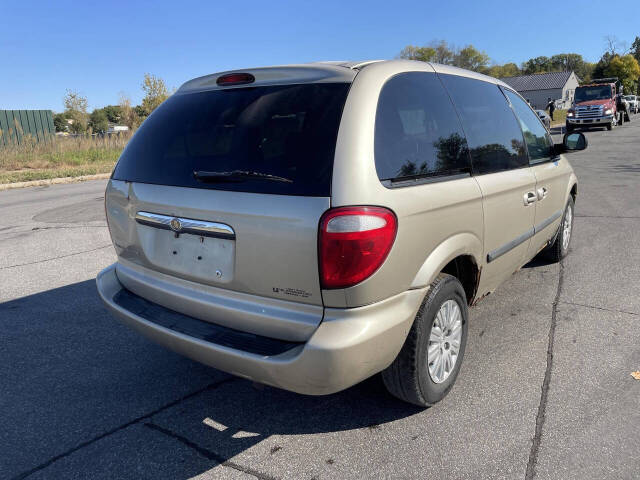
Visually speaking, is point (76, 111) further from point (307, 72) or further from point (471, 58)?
point (471, 58)

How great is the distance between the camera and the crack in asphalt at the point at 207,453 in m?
2.37

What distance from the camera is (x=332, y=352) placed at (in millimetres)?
2135

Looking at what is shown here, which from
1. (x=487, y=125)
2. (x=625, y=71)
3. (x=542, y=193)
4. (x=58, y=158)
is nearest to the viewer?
(x=487, y=125)

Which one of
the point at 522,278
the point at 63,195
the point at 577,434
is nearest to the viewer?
the point at 577,434

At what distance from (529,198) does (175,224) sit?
2.61 metres

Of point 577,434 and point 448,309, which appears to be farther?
point 448,309

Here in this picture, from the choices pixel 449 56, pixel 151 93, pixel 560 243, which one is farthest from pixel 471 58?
pixel 560 243

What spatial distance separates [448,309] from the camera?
2842mm

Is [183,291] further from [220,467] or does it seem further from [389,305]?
[389,305]

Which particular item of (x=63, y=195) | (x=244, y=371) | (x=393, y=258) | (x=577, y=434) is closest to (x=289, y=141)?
(x=393, y=258)

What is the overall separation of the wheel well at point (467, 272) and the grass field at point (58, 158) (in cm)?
1616

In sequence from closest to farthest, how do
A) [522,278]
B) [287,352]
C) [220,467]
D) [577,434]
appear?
[287,352]
[220,467]
[577,434]
[522,278]

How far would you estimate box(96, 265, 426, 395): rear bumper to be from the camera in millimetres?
2160

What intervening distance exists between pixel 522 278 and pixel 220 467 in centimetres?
365
